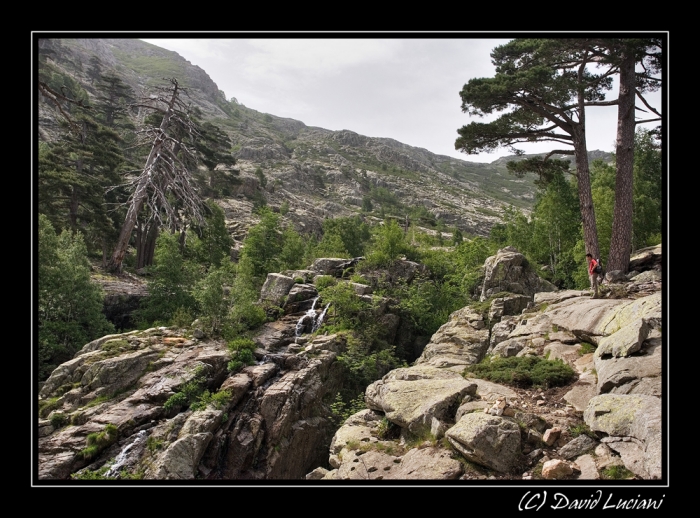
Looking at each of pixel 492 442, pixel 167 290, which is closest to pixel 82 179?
pixel 167 290

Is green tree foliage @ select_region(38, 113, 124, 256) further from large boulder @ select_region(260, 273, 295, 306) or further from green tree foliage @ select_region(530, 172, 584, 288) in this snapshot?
green tree foliage @ select_region(530, 172, 584, 288)

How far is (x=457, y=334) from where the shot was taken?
664 inches

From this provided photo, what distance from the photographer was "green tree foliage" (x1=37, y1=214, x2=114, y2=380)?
18.6m

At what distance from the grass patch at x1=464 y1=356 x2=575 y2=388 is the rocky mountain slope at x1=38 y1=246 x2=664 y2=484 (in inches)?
10.0

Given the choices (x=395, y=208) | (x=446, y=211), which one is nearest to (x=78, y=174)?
(x=395, y=208)

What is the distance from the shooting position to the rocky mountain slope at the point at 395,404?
Result: 6.26 meters

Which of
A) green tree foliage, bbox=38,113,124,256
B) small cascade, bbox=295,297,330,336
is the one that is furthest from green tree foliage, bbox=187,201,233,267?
small cascade, bbox=295,297,330,336

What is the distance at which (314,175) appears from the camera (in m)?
122

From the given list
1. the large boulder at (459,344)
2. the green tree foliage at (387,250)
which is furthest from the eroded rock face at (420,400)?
the green tree foliage at (387,250)

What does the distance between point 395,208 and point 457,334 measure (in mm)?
101723

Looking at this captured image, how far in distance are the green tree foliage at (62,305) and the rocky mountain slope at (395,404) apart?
369 cm

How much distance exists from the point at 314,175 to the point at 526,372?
388 ft

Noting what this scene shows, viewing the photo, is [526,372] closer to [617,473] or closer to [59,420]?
[617,473]
